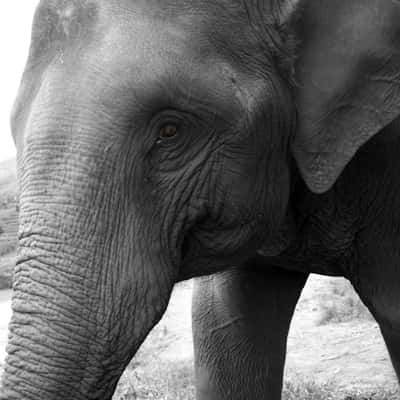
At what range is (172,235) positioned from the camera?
6.78ft

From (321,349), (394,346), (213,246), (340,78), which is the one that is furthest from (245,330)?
(321,349)

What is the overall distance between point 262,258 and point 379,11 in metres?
1.06

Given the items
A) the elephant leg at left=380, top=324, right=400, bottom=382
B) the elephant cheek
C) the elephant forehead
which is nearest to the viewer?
A: the elephant cheek

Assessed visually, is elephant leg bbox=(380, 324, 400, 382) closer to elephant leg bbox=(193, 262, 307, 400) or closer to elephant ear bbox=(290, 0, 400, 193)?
elephant leg bbox=(193, 262, 307, 400)

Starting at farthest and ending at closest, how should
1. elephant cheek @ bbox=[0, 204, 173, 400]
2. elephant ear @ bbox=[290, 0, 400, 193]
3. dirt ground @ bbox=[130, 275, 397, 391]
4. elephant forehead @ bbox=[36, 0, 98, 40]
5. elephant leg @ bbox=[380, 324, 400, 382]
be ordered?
dirt ground @ bbox=[130, 275, 397, 391] < elephant leg @ bbox=[380, 324, 400, 382] < elephant ear @ bbox=[290, 0, 400, 193] < elephant forehead @ bbox=[36, 0, 98, 40] < elephant cheek @ bbox=[0, 204, 173, 400]

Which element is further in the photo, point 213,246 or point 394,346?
point 394,346

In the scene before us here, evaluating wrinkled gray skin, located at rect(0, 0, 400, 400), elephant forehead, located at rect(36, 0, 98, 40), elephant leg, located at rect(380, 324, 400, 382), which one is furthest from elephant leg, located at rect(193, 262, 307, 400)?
elephant forehead, located at rect(36, 0, 98, 40)

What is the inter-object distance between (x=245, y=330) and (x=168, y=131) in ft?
4.45

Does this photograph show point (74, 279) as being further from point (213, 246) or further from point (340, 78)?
point (340, 78)

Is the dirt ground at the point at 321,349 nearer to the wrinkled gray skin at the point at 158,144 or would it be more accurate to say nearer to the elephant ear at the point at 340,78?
the wrinkled gray skin at the point at 158,144

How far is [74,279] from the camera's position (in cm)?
184

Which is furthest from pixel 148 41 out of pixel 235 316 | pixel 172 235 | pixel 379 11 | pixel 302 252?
pixel 235 316

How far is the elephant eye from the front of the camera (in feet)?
6.60

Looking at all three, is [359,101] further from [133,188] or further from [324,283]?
[324,283]
